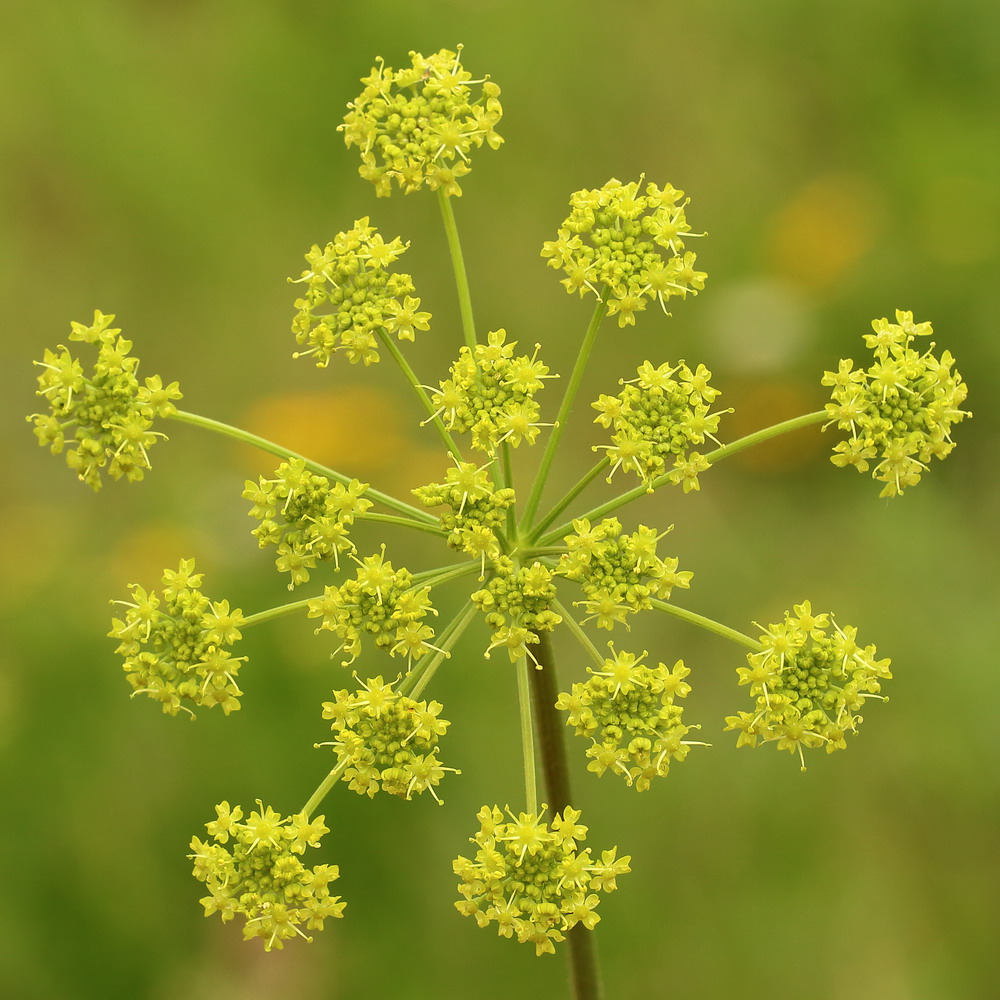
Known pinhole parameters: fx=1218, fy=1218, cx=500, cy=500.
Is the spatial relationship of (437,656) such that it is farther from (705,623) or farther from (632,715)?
(705,623)

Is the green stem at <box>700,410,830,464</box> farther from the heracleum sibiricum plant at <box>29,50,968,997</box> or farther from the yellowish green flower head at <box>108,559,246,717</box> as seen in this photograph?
the yellowish green flower head at <box>108,559,246,717</box>

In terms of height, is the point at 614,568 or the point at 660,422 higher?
the point at 660,422

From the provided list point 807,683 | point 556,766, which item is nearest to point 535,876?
point 556,766

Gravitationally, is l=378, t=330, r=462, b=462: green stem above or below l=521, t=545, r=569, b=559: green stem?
above

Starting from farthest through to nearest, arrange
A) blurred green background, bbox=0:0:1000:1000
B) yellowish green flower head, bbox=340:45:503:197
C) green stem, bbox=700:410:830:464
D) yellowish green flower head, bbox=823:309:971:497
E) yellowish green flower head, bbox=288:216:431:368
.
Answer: blurred green background, bbox=0:0:1000:1000, yellowish green flower head, bbox=340:45:503:197, yellowish green flower head, bbox=288:216:431:368, yellowish green flower head, bbox=823:309:971:497, green stem, bbox=700:410:830:464

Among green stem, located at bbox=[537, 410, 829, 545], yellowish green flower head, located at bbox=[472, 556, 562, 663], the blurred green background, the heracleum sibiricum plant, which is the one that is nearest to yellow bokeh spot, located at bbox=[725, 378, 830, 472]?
the blurred green background
